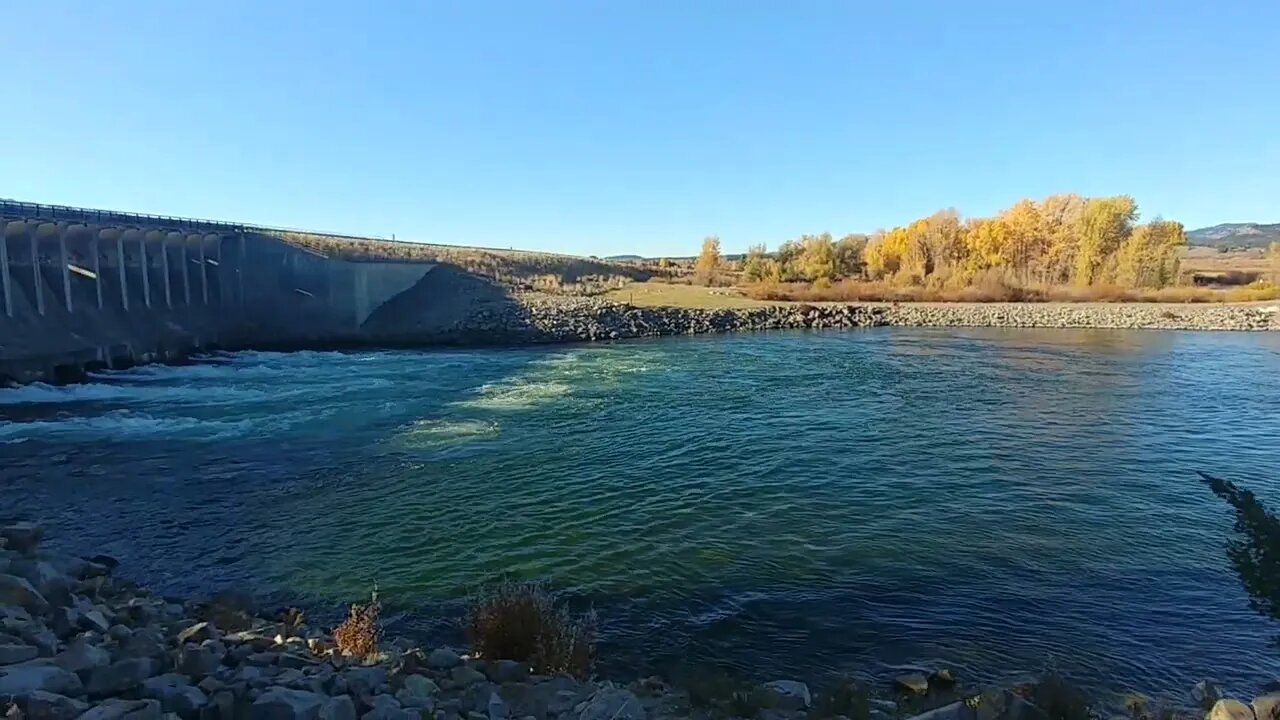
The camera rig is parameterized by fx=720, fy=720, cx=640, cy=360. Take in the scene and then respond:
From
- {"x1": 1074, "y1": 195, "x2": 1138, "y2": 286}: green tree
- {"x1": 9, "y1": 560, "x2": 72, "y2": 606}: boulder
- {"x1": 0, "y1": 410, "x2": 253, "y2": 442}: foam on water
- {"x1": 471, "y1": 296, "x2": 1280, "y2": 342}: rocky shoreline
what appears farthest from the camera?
{"x1": 1074, "y1": 195, "x2": 1138, "y2": 286}: green tree

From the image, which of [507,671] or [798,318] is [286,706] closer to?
[507,671]

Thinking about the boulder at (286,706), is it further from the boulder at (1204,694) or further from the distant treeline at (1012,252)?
the distant treeline at (1012,252)

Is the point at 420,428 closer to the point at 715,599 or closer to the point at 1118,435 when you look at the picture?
the point at 715,599

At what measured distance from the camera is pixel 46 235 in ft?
96.6

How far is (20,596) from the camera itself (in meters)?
6.77

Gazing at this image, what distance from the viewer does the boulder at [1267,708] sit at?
5.52 metres

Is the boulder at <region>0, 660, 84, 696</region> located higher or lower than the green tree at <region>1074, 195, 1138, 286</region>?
lower

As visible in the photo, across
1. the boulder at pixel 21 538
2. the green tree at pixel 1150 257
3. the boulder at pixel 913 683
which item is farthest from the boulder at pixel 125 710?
the green tree at pixel 1150 257

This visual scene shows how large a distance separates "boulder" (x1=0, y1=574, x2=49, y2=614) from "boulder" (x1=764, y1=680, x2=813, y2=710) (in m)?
6.76

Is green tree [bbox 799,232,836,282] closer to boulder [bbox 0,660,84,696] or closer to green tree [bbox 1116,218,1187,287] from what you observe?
green tree [bbox 1116,218,1187,287]

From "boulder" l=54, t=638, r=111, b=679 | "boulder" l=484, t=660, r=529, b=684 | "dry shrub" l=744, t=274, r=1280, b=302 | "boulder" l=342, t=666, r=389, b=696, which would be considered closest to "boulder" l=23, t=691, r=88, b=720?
"boulder" l=54, t=638, r=111, b=679

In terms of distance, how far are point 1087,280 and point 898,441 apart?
60618 millimetres

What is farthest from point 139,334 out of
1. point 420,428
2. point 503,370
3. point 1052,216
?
point 1052,216

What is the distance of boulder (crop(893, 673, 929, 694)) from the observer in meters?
7.01
